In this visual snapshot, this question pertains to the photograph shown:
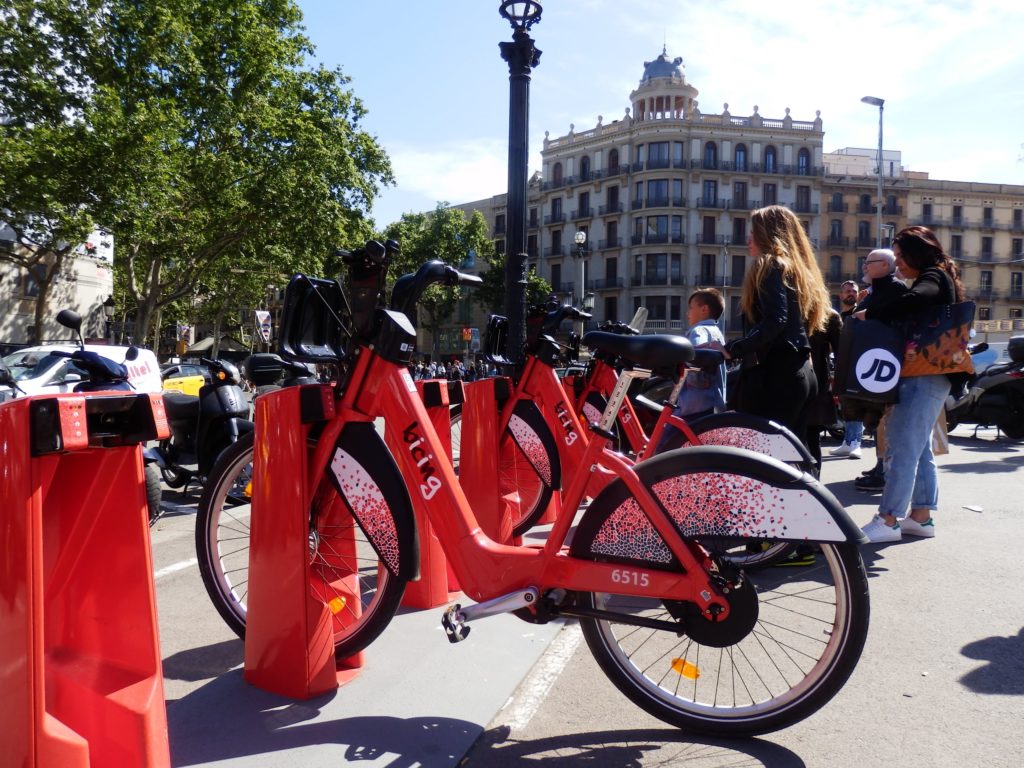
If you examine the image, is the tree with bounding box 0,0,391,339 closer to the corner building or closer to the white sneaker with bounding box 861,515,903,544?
the white sneaker with bounding box 861,515,903,544

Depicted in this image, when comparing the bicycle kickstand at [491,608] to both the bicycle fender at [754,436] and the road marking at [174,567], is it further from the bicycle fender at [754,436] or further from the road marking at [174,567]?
the road marking at [174,567]

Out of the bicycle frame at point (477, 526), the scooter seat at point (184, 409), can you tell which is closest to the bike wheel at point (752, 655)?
the bicycle frame at point (477, 526)

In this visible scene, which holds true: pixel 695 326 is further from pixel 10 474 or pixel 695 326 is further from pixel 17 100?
pixel 17 100

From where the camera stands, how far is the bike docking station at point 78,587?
159cm

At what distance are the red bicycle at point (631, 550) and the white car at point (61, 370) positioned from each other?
123 cm

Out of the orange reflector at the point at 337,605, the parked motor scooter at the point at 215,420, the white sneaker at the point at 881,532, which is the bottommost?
the white sneaker at the point at 881,532

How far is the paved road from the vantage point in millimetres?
2418

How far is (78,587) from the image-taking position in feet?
5.80

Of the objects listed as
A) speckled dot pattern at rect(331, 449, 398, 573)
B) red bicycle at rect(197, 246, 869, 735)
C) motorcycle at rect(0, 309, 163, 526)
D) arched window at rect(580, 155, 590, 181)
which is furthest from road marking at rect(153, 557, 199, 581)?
arched window at rect(580, 155, 590, 181)

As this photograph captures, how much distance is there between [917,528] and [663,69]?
71.0 meters

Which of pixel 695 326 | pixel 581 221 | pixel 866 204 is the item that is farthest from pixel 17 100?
pixel 866 204

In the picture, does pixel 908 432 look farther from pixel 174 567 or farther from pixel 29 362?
pixel 29 362

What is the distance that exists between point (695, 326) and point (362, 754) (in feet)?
13.5

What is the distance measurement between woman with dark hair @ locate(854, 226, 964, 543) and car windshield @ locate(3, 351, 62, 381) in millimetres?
8637
